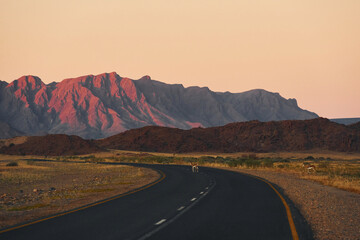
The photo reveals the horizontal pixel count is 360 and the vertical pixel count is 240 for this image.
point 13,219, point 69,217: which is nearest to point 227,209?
point 69,217

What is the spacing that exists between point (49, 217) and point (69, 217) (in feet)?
2.15

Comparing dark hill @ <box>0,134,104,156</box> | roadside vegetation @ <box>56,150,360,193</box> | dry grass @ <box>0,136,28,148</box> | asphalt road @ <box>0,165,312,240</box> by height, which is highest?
dry grass @ <box>0,136,28,148</box>

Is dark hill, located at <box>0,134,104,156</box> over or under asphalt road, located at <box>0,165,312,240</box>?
over

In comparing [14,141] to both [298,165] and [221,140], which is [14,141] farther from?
[298,165]

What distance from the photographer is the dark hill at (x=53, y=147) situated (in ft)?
383

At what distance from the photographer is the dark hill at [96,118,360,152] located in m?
124

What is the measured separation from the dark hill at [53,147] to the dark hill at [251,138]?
57.5ft

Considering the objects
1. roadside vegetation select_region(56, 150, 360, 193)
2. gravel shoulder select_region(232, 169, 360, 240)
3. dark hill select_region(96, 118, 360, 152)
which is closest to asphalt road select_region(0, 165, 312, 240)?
gravel shoulder select_region(232, 169, 360, 240)

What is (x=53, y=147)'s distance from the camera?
393 feet

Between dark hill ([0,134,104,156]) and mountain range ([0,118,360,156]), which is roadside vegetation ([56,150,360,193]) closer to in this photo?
dark hill ([0,134,104,156])

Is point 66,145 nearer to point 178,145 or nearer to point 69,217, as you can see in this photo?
point 178,145

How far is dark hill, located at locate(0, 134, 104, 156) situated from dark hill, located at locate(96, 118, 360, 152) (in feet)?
57.5

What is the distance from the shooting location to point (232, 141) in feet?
461

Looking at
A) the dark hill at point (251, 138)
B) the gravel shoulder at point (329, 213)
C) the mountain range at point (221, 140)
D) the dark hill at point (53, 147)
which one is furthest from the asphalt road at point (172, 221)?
the dark hill at point (251, 138)
